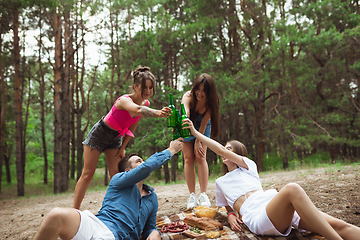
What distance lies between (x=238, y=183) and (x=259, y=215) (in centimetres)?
51

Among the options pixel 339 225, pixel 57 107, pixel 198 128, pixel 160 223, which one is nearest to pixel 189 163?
pixel 198 128

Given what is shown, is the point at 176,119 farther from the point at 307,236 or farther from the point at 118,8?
the point at 118,8

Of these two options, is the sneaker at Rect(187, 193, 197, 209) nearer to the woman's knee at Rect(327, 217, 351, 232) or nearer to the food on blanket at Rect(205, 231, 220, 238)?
the food on blanket at Rect(205, 231, 220, 238)

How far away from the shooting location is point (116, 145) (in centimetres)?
361

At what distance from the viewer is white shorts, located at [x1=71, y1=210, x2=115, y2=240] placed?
6.61 feet

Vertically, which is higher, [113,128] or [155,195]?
[113,128]

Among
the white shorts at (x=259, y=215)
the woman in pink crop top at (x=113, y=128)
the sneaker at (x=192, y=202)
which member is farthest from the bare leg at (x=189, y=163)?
the white shorts at (x=259, y=215)

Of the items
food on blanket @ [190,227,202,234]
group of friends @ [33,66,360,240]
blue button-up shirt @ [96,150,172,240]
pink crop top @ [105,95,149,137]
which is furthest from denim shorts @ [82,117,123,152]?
food on blanket @ [190,227,202,234]

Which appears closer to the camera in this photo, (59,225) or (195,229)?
(59,225)

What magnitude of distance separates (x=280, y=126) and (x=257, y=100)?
2.15m

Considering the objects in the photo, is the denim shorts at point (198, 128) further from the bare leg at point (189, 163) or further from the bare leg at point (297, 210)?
the bare leg at point (297, 210)

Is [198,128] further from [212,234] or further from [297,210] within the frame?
[297,210]

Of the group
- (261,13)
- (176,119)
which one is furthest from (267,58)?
(176,119)

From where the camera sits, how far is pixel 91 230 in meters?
2.10
